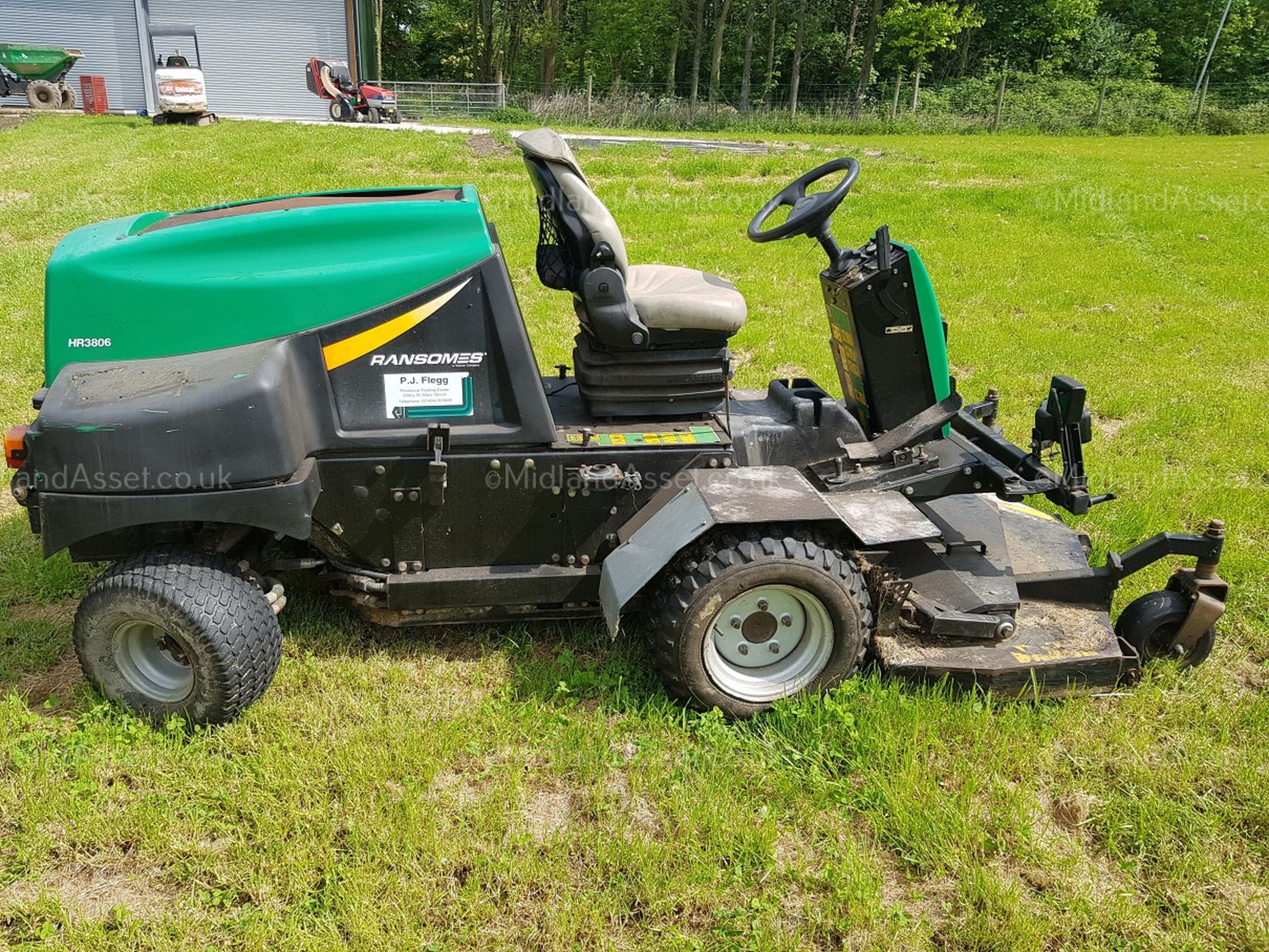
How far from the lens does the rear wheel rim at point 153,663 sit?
9.92 feet

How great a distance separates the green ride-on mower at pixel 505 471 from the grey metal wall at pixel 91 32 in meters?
26.5

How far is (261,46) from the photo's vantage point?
2559 cm

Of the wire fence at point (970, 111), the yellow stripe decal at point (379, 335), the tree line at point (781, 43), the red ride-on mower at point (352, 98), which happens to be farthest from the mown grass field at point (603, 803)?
the tree line at point (781, 43)

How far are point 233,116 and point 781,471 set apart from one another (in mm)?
26382

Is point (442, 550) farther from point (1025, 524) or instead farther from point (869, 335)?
point (1025, 524)

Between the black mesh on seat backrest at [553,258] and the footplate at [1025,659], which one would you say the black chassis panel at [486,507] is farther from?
the footplate at [1025,659]

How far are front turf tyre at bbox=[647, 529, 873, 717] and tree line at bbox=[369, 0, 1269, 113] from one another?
32639 millimetres

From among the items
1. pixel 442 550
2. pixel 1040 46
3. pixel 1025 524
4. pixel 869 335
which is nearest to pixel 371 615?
pixel 442 550

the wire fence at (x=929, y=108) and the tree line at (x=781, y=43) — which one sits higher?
the tree line at (x=781, y=43)

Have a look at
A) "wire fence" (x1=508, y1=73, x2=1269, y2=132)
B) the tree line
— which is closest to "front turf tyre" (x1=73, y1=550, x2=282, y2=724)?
"wire fence" (x1=508, y1=73, x2=1269, y2=132)

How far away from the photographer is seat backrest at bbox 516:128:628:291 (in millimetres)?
3207

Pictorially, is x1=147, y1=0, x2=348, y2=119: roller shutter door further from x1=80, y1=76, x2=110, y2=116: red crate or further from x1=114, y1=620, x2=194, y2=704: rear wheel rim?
x1=114, y1=620, x2=194, y2=704: rear wheel rim

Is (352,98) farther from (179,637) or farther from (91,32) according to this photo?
(179,637)

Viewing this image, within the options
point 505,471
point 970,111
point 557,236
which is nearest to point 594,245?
point 557,236
